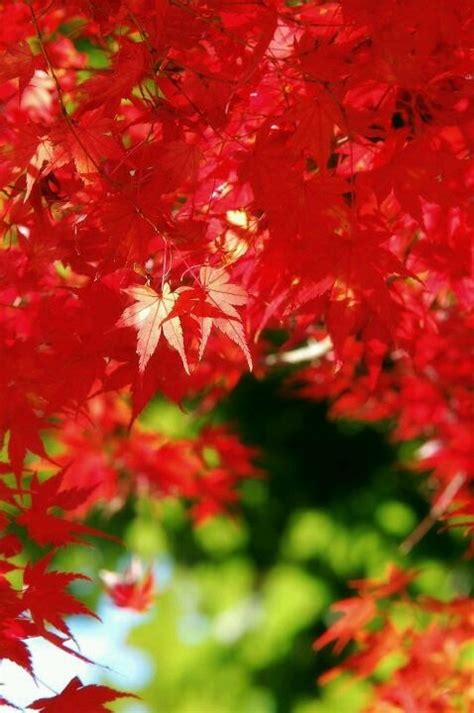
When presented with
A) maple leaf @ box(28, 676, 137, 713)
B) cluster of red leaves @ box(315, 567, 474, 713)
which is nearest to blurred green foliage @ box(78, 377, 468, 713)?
cluster of red leaves @ box(315, 567, 474, 713)

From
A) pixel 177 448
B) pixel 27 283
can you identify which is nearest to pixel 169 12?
pixel 27 283

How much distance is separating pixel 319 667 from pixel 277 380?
0.96 meters

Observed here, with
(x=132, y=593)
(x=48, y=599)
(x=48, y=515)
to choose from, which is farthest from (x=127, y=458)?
(x=48, y=599)

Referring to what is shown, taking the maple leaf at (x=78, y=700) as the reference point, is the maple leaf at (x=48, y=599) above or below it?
above

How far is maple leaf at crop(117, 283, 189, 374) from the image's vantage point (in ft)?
3.14

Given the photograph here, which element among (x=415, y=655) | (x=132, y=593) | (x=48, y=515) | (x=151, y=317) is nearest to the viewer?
(x=151, y=317)

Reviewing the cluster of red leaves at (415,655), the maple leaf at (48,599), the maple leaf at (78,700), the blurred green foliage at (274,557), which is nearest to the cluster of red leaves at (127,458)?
the cluster of red leaves at (415,655)

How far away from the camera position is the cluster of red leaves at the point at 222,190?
1.01 meters

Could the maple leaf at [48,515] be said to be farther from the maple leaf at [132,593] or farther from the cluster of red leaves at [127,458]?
the cluster of red leaves at [127,458]

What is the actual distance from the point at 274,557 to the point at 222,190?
2.64 m

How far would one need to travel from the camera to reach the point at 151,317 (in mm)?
970

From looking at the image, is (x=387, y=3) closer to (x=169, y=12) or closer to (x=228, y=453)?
(x=169, y=12)

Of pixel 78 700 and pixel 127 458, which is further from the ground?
pixel 78 700

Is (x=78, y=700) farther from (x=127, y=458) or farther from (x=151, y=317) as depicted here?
(x=127, y=458)
